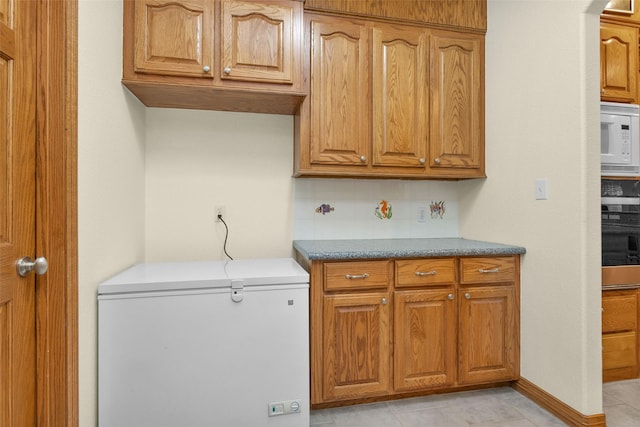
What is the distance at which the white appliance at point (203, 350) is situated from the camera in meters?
1.46

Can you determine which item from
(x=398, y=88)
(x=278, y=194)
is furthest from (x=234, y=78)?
(x=398, y=88)

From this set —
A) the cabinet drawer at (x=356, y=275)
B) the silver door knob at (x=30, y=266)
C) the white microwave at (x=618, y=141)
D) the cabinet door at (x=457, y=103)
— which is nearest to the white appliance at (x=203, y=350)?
the cabinet drawer at (x=356, y=275)

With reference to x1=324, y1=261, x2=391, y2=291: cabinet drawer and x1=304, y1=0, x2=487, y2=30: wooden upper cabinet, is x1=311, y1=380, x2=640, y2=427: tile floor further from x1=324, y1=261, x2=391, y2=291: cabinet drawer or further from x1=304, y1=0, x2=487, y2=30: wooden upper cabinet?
x1=304, y1=0, x2=487, y2=30: wooden upper cabinet

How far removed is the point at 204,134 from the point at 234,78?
1.65 feet

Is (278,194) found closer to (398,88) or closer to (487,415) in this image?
(398,88)

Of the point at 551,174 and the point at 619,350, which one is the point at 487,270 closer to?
the point at 551,174

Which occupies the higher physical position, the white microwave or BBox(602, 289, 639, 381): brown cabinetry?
the white microwave

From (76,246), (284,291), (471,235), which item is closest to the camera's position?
(76,246)

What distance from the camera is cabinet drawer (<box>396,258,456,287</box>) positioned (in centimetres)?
189

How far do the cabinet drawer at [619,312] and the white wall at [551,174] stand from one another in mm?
520

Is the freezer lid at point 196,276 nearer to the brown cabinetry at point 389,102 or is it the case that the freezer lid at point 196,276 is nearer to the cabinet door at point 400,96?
the brown cabinetry at point 389,102

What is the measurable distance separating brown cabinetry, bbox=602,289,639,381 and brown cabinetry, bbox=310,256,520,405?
0.56m

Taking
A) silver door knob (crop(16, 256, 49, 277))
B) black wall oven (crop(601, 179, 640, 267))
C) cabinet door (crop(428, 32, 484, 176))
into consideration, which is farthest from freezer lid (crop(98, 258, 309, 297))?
black wall oven (crop(601, 179, 640, 267))

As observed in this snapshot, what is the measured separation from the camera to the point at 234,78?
6.04 feet
